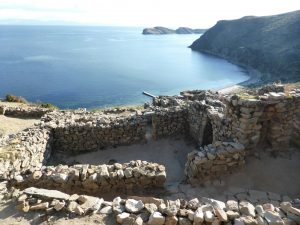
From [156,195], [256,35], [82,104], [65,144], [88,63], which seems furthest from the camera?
[256,35]

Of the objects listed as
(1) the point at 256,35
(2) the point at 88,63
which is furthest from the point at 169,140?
(1) the point at 256,35

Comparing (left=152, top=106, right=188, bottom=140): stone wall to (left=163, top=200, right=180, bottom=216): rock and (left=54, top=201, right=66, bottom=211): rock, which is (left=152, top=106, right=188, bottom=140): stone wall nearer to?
(left=163, top=200, right=180, bottom=216): rock

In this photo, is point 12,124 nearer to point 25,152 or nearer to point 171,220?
point 25,152

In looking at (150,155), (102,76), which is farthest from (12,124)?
(102,76)

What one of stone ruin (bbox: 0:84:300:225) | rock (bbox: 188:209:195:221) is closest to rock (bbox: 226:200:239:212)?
stone ruin (bbox: 0:84:300:225)

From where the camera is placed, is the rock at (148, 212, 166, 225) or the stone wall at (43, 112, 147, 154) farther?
the stone wall at (43, 112, 147, 154)

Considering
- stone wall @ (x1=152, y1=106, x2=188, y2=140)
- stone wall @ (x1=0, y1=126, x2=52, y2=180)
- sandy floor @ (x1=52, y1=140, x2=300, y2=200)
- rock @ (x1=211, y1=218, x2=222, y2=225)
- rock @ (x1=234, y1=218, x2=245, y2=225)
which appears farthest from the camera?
stone wall @ (x1=152, y1=106, x2=188, y2=140)

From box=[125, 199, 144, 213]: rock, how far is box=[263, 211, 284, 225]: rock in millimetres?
3005

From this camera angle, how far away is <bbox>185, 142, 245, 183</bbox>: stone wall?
37.2 ft

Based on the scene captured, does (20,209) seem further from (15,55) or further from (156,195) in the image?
(15,55)

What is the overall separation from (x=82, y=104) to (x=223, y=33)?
105582mm

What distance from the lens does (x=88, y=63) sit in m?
109

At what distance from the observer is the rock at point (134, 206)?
304 inches

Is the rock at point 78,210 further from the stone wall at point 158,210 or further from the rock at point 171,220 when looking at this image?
the rock at point 171,220
